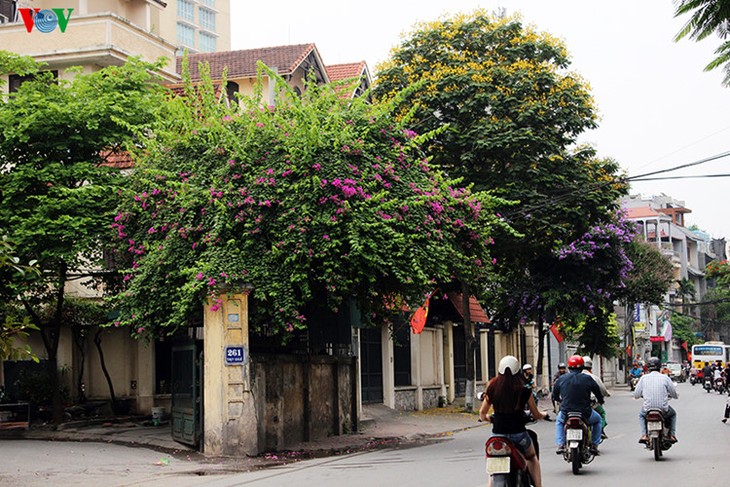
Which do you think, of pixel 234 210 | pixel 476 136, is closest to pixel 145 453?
pixel 234 210

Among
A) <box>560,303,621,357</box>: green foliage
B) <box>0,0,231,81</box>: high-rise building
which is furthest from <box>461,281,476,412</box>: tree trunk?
<box>560,303,621,357</box>: green foliage

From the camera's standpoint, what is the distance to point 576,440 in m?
14.0

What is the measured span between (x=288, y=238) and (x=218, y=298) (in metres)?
1.72

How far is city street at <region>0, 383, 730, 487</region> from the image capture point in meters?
13.8

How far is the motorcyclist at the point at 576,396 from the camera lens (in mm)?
14445

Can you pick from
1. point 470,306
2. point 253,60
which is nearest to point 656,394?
point 470,306

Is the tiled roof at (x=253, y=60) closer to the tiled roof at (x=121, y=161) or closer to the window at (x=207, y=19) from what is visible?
the tiled roof at (x=121, y=161)

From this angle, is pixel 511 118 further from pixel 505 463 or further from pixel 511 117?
pixel 505 463

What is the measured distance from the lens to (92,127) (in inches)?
840

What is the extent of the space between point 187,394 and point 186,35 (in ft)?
257

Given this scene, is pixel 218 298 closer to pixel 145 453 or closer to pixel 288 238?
pixel 288 238

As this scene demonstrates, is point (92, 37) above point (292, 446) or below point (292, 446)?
above

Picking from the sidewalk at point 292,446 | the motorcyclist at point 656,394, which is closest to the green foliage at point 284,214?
the sidewalk at point 292,446

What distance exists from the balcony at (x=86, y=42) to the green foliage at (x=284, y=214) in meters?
11.4
